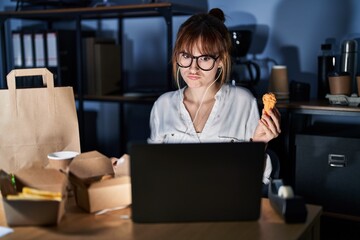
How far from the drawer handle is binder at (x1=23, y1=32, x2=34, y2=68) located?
6.38 ft

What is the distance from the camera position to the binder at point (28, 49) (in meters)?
3.17

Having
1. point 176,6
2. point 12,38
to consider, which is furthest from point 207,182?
point 12,38

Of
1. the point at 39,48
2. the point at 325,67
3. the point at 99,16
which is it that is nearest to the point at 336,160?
the point at 325,67

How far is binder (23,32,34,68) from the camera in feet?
10.4

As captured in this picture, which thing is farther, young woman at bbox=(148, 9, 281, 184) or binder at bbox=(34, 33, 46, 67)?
binder at bbox=(34, 33, 46, 67)

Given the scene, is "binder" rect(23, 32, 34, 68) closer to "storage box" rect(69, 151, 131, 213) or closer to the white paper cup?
the white paper cup

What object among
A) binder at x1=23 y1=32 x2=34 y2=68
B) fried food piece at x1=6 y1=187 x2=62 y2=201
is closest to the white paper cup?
fried food piece at x1=6 y1=187 x2=62 y2=201

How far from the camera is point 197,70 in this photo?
180 centimetres

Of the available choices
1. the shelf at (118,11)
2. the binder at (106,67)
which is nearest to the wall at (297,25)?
the shelf at (118,11)

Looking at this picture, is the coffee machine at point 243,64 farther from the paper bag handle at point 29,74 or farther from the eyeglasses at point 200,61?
→ the paper bag handle at point 29,74

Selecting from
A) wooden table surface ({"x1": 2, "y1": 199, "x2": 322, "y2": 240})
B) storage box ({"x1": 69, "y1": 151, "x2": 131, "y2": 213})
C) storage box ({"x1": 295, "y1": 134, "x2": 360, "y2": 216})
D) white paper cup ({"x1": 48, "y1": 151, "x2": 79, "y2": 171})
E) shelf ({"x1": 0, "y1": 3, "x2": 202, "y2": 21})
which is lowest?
storage box ({"x1": 295, "y1": 134, "x2": 360, "y2": 216})

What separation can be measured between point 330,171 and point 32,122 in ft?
4.95

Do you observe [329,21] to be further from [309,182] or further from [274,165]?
[274,165]

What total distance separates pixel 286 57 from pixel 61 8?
1.44 meters
